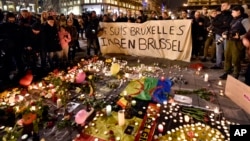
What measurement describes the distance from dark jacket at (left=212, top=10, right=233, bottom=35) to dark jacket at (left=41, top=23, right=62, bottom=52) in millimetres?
4780

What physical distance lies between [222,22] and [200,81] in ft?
6.48

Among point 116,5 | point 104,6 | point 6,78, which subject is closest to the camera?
point 6,78

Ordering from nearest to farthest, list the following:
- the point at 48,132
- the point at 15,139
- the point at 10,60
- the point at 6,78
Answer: the point at 15,139 < the point at 48,132 < the point at 6,78 < the point at 10,60

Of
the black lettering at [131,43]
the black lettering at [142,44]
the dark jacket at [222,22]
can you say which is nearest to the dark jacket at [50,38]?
the black lettering at [131,43]

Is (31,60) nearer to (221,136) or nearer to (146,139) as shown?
(146,139)

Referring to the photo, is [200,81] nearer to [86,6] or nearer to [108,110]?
[108,110]

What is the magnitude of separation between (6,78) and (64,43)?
6.67 feet

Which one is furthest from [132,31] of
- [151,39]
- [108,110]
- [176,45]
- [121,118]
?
[121,118]

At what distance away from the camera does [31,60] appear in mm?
7285

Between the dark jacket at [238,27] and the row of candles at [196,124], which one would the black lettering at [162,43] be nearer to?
the dark jacket at [238,27]

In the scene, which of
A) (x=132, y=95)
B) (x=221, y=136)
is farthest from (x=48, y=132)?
(x=221, y=136)

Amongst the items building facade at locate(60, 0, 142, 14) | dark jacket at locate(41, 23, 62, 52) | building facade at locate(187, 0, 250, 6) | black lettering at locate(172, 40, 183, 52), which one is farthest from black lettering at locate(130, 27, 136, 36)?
building facade at locate(60, 0, 142, 14)

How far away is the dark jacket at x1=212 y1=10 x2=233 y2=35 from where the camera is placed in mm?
6281

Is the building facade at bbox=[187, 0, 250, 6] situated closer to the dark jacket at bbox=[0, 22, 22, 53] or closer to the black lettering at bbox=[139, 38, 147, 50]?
the black lettering at bbox=[139, 38, 147, 50]
